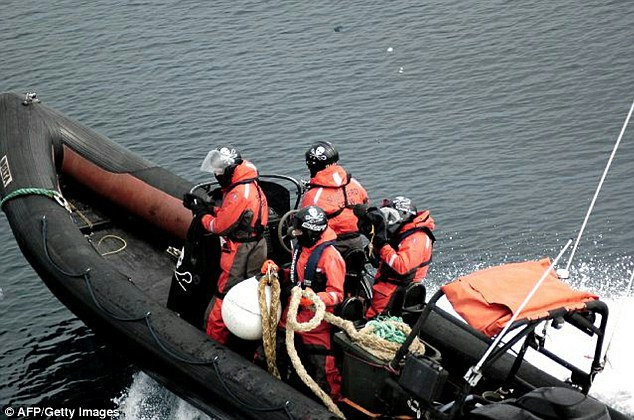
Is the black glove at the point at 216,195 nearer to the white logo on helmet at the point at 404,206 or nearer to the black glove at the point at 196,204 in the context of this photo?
the black glove at the point at 196,204

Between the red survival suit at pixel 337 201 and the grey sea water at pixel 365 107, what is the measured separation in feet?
7.56

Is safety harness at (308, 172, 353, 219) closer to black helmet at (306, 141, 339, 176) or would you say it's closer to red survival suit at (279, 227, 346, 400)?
black helmet at (306, 141, 339, 176)

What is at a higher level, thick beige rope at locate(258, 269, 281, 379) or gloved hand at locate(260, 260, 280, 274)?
gloved hand at locate(260, 260, 280, 274)

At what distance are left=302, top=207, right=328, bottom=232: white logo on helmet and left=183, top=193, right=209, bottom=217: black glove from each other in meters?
1.16

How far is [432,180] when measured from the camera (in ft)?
44.6

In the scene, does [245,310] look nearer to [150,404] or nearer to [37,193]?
[150,404]

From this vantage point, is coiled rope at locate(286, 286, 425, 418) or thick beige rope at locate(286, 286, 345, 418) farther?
thick beige rope at locate(286, 286, 345, 418)

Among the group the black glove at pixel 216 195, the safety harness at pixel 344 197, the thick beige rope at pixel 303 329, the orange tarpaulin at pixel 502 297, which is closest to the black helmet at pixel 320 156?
the safety harness at pixel 344 197

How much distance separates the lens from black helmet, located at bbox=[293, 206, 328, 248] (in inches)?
260

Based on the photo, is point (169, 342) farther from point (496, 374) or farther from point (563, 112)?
point (563, 112)

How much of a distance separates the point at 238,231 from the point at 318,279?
917mm

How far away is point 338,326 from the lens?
659cm

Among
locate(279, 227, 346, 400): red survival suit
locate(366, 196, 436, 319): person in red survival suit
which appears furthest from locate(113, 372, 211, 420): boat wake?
locate(366, 196, 436, 319): person in red survival suit

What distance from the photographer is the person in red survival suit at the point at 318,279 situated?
6.64 metres
